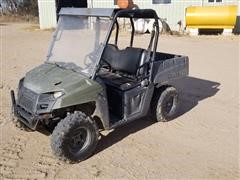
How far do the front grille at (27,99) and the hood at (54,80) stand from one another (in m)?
0.06

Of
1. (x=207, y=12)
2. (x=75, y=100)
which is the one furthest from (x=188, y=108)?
(x=207, y=12)

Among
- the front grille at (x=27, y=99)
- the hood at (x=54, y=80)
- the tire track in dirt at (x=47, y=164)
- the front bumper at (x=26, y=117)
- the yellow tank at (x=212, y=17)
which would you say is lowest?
the tire track in dirt at (x=47, y=164)

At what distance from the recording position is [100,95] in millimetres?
4527

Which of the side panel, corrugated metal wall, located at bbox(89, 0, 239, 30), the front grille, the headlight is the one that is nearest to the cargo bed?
the side panel

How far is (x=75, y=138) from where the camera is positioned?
4.39 meters

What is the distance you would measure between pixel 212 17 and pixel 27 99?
13.2m

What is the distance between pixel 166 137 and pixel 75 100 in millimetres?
1615

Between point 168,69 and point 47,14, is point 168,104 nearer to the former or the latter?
point 168,69

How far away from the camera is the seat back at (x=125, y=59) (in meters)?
5.40

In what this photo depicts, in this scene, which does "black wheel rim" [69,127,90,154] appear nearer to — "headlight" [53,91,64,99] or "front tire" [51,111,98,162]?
"front tire" [51,111,98,162]

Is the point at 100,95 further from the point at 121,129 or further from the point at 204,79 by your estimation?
the point at 204,79

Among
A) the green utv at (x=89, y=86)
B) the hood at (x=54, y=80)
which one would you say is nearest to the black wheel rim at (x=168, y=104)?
the green utv at (x=89, y=86)

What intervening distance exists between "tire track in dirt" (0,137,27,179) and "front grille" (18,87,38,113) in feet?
2.05

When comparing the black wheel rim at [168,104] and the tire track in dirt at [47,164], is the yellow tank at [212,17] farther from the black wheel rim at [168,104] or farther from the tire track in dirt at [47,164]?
the tire track in dirt at [47,164]
